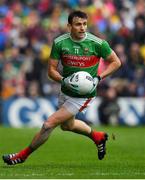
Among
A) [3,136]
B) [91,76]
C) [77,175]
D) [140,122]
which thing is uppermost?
[91,76]

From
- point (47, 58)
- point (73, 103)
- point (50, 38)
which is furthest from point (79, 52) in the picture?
point (50, 38)

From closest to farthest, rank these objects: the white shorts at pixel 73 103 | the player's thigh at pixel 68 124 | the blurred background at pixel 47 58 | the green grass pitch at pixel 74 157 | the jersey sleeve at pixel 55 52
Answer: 1. the green grass pitch at pixel 74 157
2. the jersey sleeve at pixel 55 52
3. the white shorts at pixel 73 103
4. the player's thigh at pixel 68 124
5. the blurred background at pixel 47 58

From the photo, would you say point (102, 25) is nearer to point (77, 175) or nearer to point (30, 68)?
point (30, 68)

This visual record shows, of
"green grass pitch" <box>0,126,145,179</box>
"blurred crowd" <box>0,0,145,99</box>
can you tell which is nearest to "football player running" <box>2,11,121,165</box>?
"green grass pitch" <box>0,126,145,179</box>

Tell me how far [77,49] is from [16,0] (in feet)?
47.3

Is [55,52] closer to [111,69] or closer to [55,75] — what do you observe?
[55,75]

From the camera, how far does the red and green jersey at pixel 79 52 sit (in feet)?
41.2

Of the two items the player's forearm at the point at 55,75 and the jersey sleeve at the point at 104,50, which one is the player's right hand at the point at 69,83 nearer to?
the player's forearm at the point at 55,75

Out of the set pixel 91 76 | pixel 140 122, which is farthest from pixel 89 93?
pixel 140 122

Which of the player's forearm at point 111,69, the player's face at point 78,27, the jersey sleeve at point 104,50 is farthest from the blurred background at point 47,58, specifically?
the player's face at point 78,27

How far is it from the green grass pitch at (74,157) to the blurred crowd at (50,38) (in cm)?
238

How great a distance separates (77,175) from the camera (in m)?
11.3

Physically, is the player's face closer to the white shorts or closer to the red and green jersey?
the red and green jersey

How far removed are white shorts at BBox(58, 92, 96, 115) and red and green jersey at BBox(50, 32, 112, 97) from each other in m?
0.36
